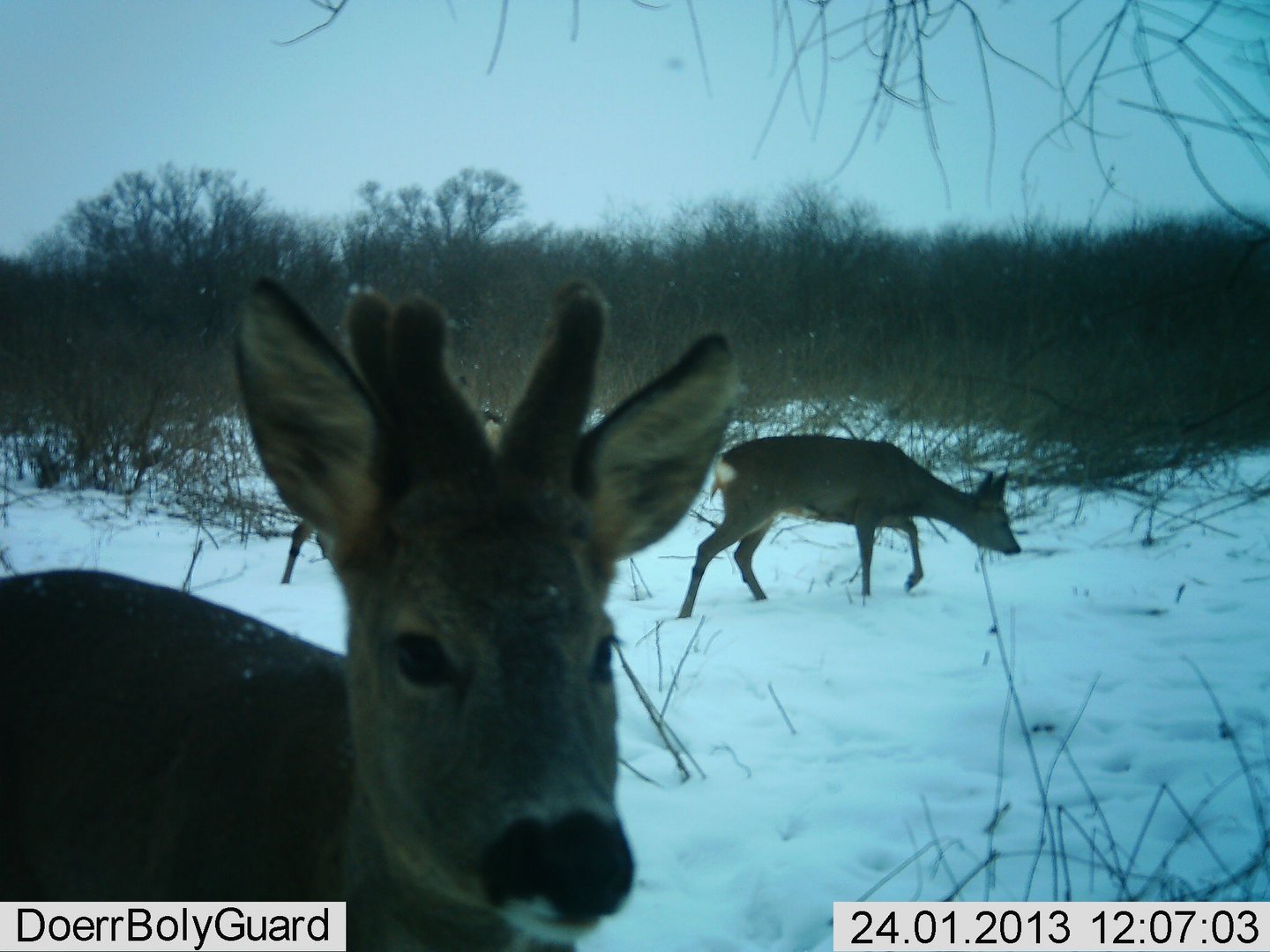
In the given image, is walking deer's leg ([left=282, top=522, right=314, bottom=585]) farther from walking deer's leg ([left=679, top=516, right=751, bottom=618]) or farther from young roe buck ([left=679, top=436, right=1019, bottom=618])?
young roe buck ([left=679, top=436, right=1019, bottom=618])

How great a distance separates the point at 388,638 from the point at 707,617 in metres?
6.02

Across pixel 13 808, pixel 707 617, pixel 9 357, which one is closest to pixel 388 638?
pixel 13 808

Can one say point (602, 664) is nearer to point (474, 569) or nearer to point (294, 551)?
point (474, 569)

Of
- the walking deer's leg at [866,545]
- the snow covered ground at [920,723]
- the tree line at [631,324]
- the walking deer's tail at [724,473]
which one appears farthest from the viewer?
the walking deer's tail at [724,473]

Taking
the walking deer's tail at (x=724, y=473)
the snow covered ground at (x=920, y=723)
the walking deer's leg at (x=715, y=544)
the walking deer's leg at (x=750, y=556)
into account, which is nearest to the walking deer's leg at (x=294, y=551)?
the snow covered ground at (x=920, y=723)

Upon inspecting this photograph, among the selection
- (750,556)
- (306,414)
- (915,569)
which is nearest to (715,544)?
(750,556)

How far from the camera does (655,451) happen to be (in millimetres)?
2158

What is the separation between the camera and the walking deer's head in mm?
1423

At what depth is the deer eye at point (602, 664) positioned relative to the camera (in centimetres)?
178

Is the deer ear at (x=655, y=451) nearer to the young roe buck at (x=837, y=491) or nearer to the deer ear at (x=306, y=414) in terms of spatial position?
the deer ear at (x=306, y=414)

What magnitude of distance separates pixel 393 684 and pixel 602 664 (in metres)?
0.44

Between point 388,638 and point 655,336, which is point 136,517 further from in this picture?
point 388,638

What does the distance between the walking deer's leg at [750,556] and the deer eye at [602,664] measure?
23.2 ft

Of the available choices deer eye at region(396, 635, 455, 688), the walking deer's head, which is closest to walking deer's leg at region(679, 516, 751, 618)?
the walking deer's head
